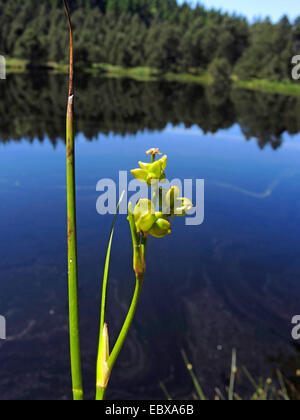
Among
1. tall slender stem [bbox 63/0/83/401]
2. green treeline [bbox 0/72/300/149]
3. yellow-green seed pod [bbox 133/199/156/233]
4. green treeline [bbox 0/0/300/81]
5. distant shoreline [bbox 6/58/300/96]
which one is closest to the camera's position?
tall slender stem [bbox 63/0/83/401]

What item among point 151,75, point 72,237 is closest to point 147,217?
point 72,237

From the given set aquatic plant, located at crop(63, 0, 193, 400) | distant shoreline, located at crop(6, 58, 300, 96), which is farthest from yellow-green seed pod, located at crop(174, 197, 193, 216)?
distant shoreline, located at crop(6, 58, 300, 96)

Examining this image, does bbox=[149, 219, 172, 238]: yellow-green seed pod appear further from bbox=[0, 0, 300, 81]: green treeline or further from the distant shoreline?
bbox=[0, 0, 300, 81]: green treeline

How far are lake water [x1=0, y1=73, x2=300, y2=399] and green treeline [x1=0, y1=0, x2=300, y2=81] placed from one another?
85.6ft

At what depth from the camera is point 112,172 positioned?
9867 millimetres

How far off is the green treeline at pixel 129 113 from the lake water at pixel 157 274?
2514 mm

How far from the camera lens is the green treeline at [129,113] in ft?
52.0

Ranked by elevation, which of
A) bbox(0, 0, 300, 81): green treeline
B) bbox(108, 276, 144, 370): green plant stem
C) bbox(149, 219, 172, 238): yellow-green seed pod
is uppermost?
bbox(0, 0, 300, 81): green treeline

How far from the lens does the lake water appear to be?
4.45 m

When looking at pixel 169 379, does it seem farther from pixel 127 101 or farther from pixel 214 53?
pixel 214 53

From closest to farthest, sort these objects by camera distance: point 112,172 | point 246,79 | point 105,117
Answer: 1. point 112,172
2. point 105,117
3. point 246,79

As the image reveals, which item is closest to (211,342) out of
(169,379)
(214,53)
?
(169,379)
